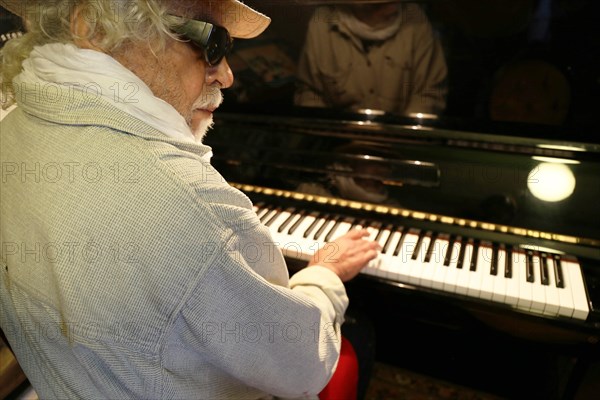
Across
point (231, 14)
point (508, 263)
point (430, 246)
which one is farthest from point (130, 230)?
point (508, 263)

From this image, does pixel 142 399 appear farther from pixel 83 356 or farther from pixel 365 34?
pixel 365 34

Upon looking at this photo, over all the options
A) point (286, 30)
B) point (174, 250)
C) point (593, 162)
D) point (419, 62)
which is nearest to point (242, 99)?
point (286, 30)

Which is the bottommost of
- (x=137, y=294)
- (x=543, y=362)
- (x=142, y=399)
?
(x=543, y=362)

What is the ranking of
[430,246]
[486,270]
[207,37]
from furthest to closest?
[430,246] < [486,270] < [207,37]

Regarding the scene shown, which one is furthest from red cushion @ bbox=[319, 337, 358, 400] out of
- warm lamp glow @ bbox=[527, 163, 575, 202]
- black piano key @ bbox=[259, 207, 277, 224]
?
warm lamp glow @ bbox=[527, 163, 575, 202]

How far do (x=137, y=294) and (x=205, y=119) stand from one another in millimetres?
458

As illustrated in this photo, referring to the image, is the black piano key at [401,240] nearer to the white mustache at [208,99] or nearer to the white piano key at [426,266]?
the white piano key at [426,266]

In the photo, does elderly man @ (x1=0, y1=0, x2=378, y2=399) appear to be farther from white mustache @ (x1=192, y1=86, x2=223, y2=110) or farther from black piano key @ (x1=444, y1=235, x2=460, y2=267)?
Answer: black piano key @ (x1=444, y1=235, x2=460, y2=267)

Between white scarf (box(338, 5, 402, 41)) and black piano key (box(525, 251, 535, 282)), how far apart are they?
0.83 metres

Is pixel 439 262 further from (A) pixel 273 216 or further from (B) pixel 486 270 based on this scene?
(A) pixel 273 216

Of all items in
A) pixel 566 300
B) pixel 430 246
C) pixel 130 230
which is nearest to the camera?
pixel 130 230

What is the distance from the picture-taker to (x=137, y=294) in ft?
2.06

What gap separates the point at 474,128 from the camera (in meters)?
1.31

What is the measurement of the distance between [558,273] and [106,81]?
124 cm
